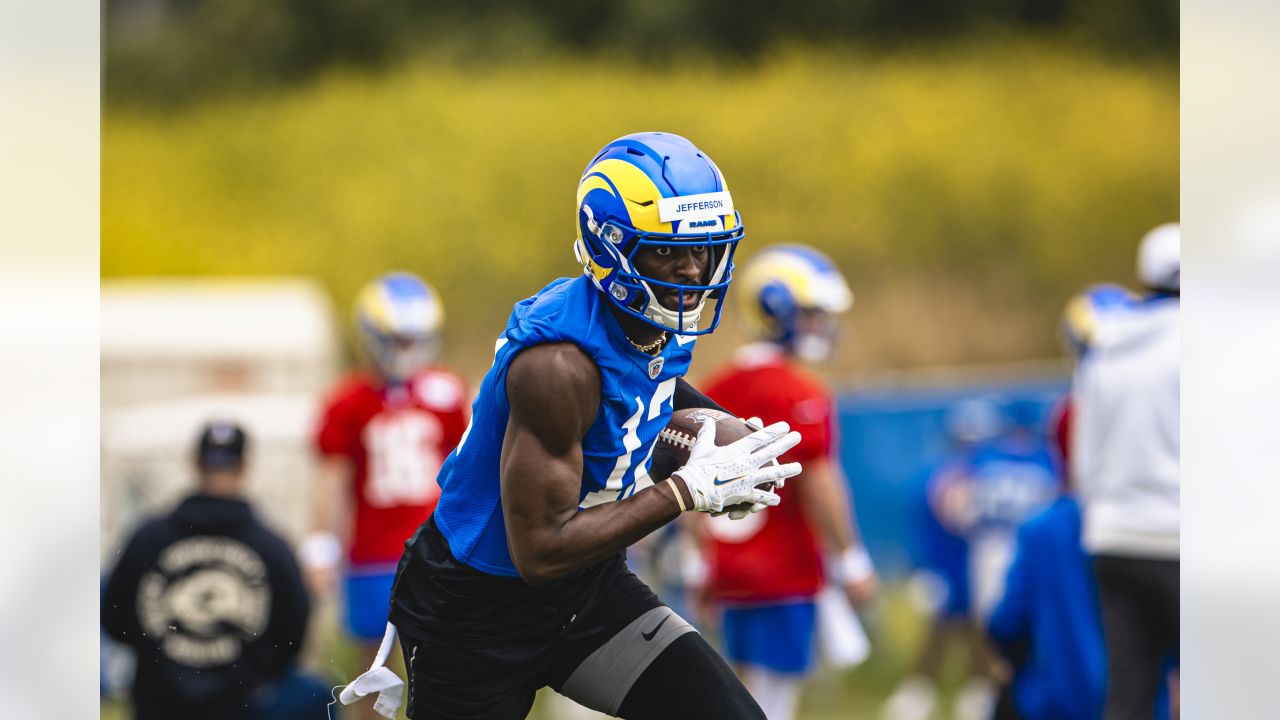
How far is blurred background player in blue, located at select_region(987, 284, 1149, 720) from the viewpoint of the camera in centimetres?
486

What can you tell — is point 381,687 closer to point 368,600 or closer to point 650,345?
point 650,345

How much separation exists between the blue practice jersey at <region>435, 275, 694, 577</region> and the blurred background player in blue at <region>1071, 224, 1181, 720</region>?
86.3 inches

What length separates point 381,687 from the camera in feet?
10.9

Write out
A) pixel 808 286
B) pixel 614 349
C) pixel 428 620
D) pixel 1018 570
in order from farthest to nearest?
pixel 808 286 < pixel 1018 570 < pixel 428 620 < pixel 614 349

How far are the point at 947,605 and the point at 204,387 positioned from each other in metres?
4.84

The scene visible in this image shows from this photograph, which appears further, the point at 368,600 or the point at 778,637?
the point at 368,600

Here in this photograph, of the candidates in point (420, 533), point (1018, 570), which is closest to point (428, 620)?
point (420, 533)

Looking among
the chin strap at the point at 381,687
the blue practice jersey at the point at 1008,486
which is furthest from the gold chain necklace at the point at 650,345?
the blue practice jersey at the point at 1008,486

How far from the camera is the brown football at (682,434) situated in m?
3.25

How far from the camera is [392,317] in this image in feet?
21.0

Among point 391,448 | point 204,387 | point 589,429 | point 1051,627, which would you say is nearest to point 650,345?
point 589,429

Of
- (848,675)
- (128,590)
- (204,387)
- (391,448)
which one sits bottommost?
(848,675)

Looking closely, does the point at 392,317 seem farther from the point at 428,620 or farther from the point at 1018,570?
the point at 428,620
